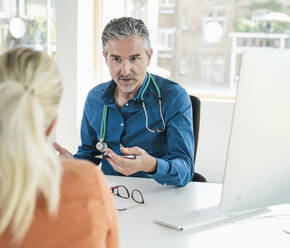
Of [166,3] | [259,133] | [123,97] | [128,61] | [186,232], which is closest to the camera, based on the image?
[259,133]

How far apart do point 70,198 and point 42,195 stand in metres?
0.05

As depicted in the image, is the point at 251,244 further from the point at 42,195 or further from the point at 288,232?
the point at 42,195

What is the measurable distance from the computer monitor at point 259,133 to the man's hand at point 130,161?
46cm

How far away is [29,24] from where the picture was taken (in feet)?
11.6

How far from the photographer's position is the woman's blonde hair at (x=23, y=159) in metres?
0.75

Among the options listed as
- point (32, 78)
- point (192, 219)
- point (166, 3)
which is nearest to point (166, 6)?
point (166, 3)

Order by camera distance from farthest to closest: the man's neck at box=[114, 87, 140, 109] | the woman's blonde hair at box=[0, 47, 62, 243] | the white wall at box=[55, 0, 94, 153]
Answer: the white wall at box=[55, 0, 94, 153]
the man's neck at box=[114, 87, 140, 109]
the woman's blonde hair at box=[0, 47, 62, 243]

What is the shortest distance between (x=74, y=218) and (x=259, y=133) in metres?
0.56

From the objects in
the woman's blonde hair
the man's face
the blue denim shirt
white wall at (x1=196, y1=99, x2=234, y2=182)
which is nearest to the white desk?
the blue denim shirt

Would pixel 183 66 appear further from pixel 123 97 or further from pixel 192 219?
pixel 192 219

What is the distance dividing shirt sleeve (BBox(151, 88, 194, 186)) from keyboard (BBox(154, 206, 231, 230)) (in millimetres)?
254

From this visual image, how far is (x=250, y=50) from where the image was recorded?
1.08 metres

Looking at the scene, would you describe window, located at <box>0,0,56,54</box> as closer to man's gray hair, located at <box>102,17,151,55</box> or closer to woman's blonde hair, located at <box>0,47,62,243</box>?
man's gray hair, located at <box>102,17,151,55</box>

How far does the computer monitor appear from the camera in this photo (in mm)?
1078
